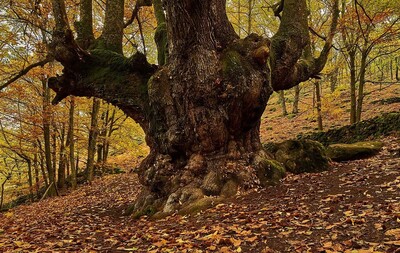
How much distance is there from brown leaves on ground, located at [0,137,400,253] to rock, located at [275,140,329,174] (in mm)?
784

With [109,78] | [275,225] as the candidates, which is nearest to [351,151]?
[275,225]

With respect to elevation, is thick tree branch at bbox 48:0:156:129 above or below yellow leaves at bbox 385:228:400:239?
above

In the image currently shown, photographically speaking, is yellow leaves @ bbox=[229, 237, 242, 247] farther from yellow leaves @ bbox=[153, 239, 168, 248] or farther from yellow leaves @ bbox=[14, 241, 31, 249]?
yellow leaves @ bbox=[14, 241, 31, 249]

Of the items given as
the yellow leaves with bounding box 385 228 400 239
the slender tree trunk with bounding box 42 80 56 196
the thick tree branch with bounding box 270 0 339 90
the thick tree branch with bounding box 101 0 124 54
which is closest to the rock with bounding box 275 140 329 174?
the thick tree branch with bounding box 270 0 339 90

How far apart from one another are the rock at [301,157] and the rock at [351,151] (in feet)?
2.76

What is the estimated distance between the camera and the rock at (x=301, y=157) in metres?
7.07

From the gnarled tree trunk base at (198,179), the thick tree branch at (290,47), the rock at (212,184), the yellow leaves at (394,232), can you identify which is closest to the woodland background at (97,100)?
the thick tree branch at (290,47)

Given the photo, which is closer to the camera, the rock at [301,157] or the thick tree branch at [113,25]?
the rock at [301,157]

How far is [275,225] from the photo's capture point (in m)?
3.77

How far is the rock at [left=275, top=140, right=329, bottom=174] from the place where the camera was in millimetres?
7066

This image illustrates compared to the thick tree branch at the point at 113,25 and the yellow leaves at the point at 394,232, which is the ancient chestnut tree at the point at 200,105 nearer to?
the thick tree branch at the point at 113,25

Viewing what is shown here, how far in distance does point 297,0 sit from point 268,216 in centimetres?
603

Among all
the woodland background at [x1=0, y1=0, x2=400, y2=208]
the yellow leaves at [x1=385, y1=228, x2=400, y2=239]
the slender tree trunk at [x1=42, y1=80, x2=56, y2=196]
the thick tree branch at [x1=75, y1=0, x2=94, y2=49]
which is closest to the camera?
the yellow leaves at [x1=385, y1=228, x2=400, y2=239]

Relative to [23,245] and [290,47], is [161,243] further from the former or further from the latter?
[290,47]
